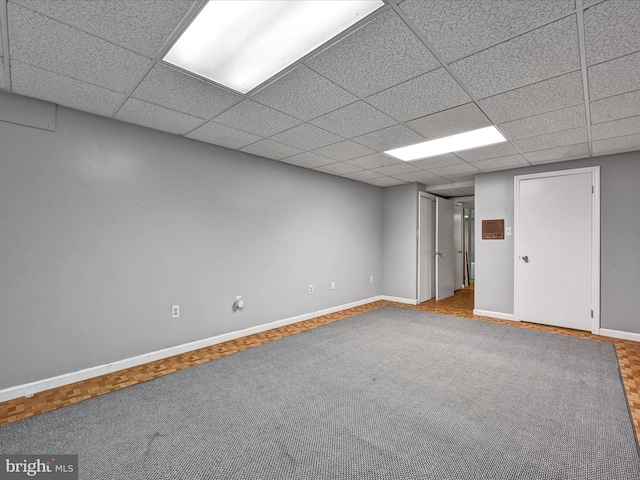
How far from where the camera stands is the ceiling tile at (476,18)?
1.39m

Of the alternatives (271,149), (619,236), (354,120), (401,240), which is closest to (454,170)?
(401,240)

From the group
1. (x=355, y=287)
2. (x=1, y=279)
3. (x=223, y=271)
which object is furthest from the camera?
(x=355, y=287)

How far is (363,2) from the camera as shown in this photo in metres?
1.41

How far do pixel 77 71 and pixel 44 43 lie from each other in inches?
11.7

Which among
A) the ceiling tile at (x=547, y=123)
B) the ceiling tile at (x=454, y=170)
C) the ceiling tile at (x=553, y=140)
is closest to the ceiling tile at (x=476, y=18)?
the ceiling tile at (x=547, y=123)

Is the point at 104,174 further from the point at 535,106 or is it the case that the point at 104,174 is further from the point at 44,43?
the point at 535,106

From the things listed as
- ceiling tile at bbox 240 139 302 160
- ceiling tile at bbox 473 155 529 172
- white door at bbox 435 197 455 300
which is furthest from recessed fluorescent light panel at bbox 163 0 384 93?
white door at bbox 435 197 455 300

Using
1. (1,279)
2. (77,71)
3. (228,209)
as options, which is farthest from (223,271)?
(77,71)

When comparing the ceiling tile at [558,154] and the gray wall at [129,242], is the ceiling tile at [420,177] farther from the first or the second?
the gray wall at [129,242]

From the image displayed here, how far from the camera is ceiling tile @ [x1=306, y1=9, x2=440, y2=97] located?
1581 mm

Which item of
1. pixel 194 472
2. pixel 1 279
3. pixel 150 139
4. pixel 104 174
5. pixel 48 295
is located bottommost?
pixel 194 472

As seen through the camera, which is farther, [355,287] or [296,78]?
[355,287]

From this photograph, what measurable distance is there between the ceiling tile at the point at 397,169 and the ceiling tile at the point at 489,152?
2.47ft

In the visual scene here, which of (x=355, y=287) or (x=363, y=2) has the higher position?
(x=363, y=2)
